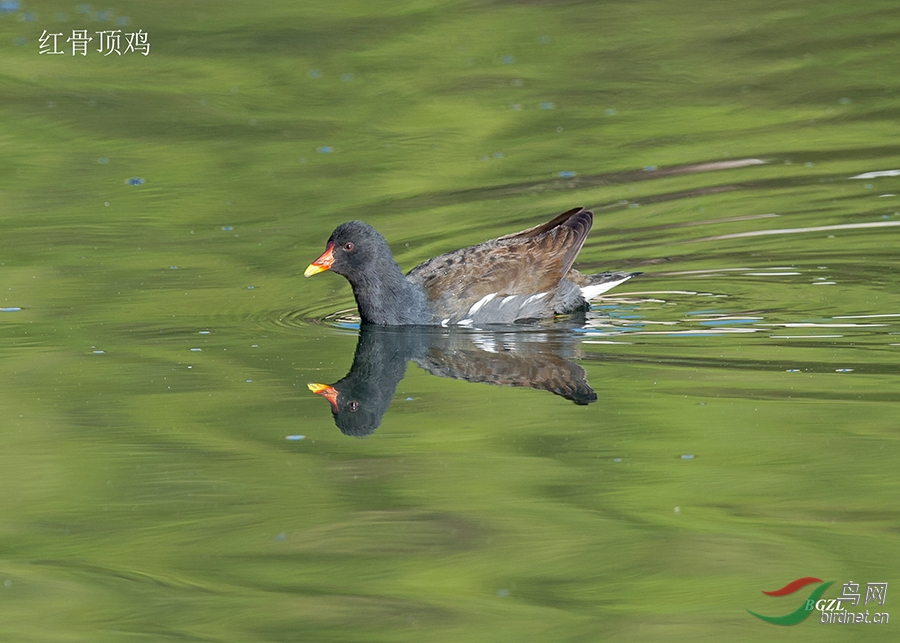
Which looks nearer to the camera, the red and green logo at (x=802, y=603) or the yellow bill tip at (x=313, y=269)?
the red and green logo at (x=802, y=603)

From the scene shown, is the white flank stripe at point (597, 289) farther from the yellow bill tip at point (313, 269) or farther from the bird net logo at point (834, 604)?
the bird net logo at point (834, 604)

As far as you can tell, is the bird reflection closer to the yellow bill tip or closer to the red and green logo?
the yellow bill tip

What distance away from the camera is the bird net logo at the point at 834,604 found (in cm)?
471

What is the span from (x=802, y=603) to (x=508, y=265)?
458cm

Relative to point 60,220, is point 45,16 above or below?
above

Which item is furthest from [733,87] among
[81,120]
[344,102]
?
[81,120]

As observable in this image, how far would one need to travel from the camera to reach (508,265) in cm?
915

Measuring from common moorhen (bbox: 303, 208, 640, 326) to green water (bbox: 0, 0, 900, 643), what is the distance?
1.05 ft

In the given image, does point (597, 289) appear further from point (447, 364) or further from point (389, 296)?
point (447, 364)

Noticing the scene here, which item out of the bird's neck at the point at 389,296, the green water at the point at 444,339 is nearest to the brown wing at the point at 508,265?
the bird's neck at the point at 389,296

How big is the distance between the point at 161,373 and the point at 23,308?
1.86m

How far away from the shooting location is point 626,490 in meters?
5.77

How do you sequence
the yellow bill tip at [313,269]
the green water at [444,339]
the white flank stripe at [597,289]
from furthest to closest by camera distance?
the white flank stripe at [597,289]
the yellow bill tip at [313,269]
the green water at [444,339]

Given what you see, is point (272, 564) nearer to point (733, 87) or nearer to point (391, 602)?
point (391, 602)
